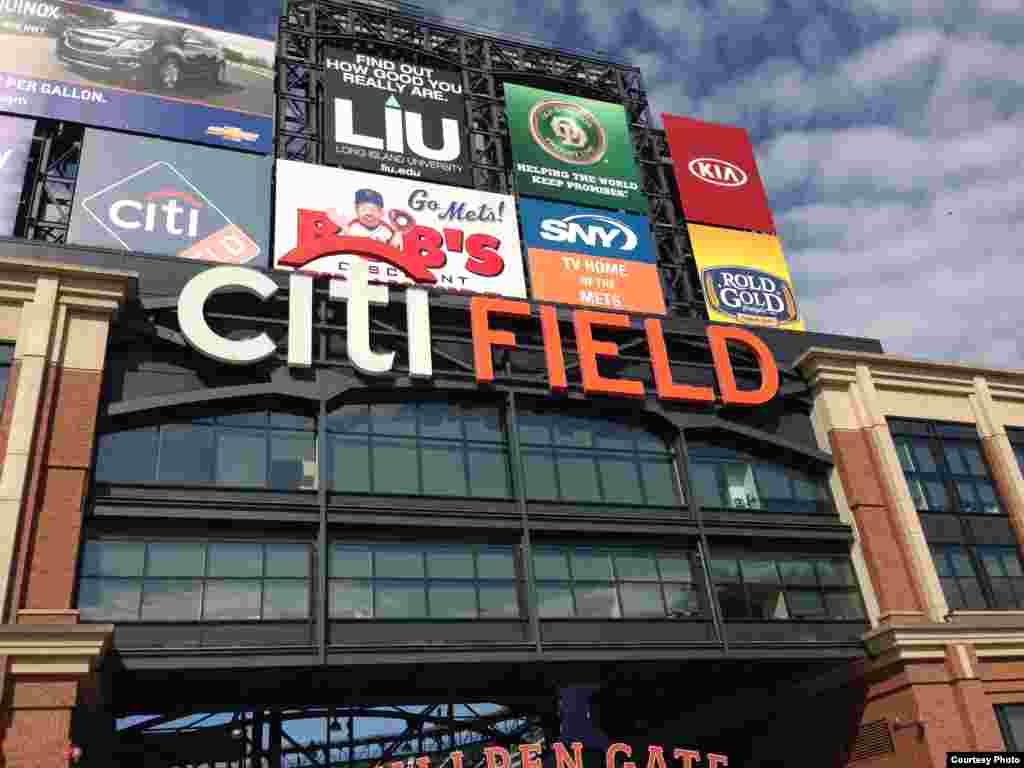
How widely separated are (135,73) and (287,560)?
2427 centimetres

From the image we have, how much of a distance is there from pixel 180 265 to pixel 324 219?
8.65 m

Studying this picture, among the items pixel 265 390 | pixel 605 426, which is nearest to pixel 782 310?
pixel 605 426

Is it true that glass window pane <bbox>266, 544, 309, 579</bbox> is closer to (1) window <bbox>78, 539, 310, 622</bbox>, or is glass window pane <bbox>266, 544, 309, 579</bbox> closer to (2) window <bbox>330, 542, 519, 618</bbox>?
(1) window <bbox>78, 539, 310, 622</bbox>

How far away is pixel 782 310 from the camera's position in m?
44.8

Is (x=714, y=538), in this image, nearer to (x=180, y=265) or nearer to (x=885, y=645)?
(x=885, y=645)

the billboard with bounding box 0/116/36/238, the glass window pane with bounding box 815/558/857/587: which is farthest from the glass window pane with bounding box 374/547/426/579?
the billboard with bounding box 0/116/36/238

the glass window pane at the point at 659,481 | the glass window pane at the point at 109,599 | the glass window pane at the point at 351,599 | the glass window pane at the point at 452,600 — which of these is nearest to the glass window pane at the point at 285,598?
the glass window pane at the point at 351,599

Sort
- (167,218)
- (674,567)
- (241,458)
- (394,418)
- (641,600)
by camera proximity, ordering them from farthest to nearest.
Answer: (167,218) < (674,567) < (394,418) < (641,600) < (241,458)

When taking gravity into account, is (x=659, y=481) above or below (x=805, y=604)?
above

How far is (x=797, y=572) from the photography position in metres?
34.0

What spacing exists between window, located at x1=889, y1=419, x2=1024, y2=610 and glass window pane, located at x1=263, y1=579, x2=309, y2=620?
69.3 ft

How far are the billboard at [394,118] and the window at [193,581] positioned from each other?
20.3 metres

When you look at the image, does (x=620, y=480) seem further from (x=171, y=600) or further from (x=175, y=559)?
(x=171, y=600)

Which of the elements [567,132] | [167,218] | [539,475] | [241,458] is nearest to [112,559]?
[241,458]
